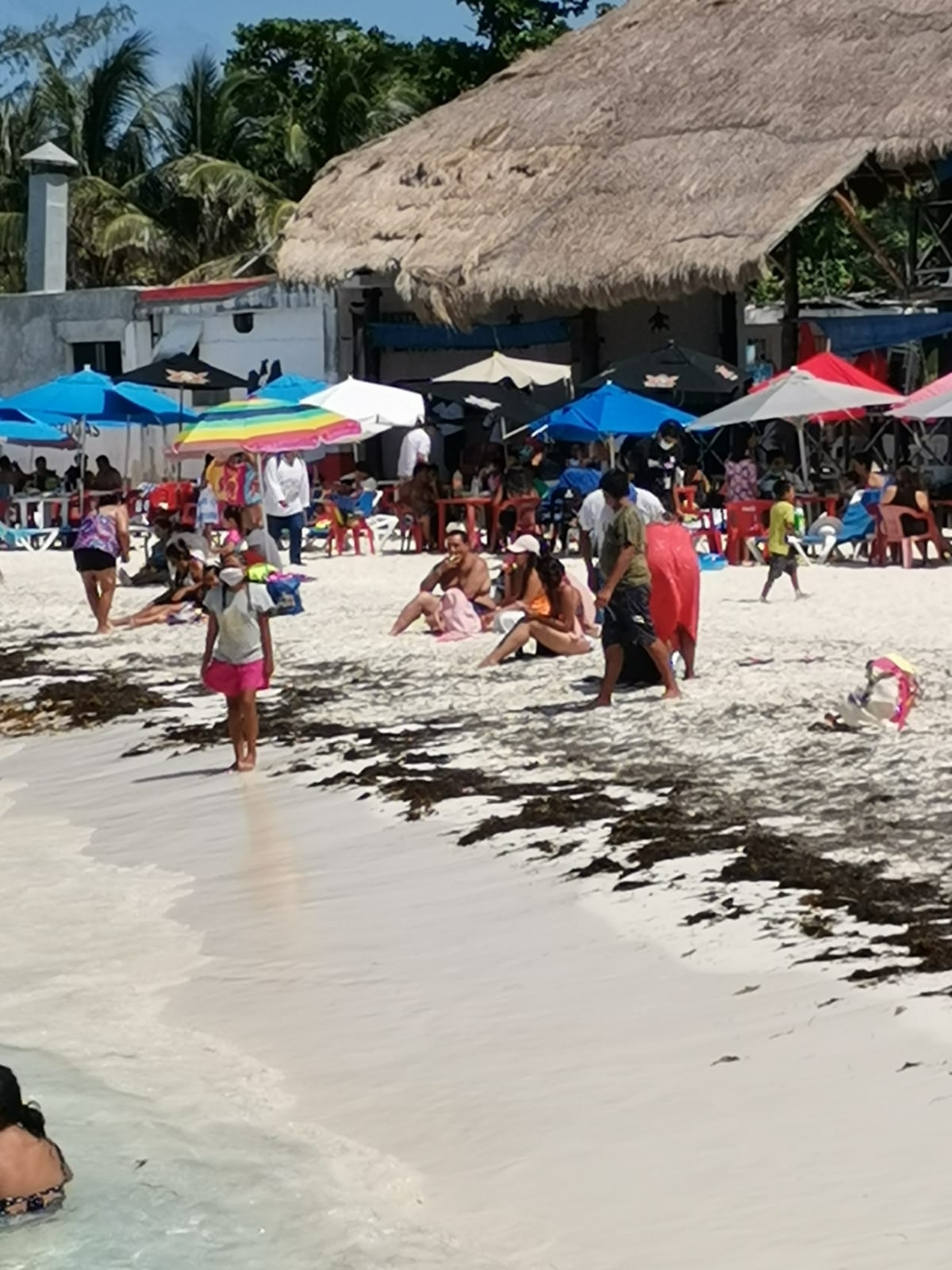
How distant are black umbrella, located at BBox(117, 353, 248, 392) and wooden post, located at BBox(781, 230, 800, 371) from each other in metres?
5.82

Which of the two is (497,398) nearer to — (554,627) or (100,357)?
(100,357)

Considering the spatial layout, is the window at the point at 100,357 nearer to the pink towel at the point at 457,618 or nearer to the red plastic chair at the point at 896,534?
the red plastic chair at the point at 896,534

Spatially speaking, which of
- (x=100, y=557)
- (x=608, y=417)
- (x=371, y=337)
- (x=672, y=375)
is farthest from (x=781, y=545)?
(x=371, y=337)

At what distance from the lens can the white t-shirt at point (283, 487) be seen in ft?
62.3

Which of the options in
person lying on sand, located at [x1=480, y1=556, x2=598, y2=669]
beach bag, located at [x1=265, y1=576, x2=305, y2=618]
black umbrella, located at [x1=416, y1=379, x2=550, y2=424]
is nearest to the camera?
person lying on sand, located at [x1=480, y1=556, x2=598, y2=669]

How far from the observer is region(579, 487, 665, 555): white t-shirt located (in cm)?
1366

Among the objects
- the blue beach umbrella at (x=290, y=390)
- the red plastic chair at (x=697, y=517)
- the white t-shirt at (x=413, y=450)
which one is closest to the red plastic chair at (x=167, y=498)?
the blue beach umbrella at (x=290, y=390)

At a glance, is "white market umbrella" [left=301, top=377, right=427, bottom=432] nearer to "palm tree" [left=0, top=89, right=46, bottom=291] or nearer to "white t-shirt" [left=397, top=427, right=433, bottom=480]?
"white t-shirt" [left=397, top=427, right=433, bottom=480]

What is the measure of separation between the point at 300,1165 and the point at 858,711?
16.5 feet

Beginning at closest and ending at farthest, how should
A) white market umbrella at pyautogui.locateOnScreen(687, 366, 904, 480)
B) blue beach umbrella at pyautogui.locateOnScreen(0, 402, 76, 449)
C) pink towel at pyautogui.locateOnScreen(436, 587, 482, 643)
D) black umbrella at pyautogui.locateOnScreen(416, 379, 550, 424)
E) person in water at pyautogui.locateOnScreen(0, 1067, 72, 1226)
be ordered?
person in water at pyautogui.locateOnScreen(0, 1067, 72, 1226)
pink towel at pyautogui.locateOnScreen(436, 587, 482, 643)
white market umbrella at pyautogui.locateOnScreen(687, 366, 904, 480)
black umbrella at pyautogui.locateOnScreen(416, 379, 550, 424)
blue beach umbrella at pyautogui.locateOnScreen(0, 402, 76, 449)

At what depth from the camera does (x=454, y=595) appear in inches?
563

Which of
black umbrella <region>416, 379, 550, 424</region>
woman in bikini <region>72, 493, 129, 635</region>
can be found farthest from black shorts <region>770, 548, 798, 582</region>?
black umbrella <region>416, 379, 550, 424</region>

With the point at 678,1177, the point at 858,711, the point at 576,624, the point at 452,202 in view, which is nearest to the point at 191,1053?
the point at 678,1177

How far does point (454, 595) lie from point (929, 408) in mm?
5009
